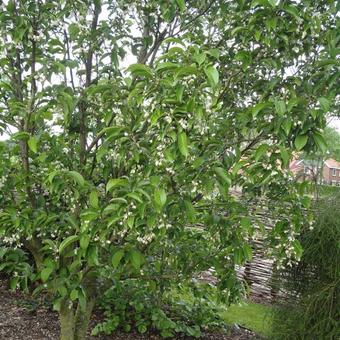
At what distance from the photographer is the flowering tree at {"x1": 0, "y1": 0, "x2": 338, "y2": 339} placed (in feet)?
5.36

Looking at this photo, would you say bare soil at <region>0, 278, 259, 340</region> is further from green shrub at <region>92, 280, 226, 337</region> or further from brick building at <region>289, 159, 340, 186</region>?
brick building at <region>289, 159, 340, 186</region>

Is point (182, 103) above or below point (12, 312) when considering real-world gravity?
above

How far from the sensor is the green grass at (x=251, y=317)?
14.3 feet

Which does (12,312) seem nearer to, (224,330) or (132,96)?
(224,330)

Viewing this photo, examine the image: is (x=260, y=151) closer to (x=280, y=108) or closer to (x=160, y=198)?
(x=280, y=108)

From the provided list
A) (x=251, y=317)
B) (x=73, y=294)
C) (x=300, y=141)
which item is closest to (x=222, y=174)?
(x=300, y=141)

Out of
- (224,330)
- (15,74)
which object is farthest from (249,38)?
(224,330)

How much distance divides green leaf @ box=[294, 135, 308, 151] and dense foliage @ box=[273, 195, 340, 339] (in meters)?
1.87

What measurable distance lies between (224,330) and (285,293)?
27.7 inches

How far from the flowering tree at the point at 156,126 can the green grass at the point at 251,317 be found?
2036mm

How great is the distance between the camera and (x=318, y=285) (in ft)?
11.3

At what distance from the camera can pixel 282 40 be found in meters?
1.93

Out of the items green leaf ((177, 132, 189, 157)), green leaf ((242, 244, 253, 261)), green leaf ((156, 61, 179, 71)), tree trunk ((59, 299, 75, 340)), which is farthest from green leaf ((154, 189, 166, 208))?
tree trunk ((59, 299, 75, 340))

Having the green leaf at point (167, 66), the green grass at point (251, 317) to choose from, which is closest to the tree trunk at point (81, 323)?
the green leaf at point (167, 66)
